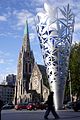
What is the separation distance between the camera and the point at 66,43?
183 ft

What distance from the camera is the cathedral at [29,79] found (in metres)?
122

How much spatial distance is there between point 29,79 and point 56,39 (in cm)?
8816

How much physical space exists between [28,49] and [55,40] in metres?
93.7

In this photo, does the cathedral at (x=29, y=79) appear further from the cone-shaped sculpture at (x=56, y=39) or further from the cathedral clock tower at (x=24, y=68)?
the cone-shaped sculpture at (x=56, y=39)

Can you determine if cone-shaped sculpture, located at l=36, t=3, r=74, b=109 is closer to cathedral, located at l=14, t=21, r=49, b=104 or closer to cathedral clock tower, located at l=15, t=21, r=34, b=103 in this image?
cathedral, located at l=14, t=21, r=49, b=104

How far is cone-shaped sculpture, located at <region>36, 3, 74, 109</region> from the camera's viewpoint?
5512 centimetres

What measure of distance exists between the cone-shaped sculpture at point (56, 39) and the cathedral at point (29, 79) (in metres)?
56.4

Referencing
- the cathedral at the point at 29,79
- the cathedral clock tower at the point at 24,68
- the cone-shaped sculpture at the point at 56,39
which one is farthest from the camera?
the cathedral clock tower at the point at 24,68

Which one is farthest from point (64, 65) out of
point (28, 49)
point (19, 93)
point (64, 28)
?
point (28, 49)

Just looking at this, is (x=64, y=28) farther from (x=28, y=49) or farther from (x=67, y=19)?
(x=28, y=49)

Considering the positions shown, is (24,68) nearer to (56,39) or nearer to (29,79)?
(29,79)

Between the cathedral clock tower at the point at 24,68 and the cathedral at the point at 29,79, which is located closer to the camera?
the cathedral at the point at 29,79

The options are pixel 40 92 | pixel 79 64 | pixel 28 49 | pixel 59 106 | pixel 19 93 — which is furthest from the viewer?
pixel 28 49

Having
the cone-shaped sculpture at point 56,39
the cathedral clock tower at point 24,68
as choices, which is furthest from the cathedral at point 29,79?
the cone-shaped sculpture at point 56,39
